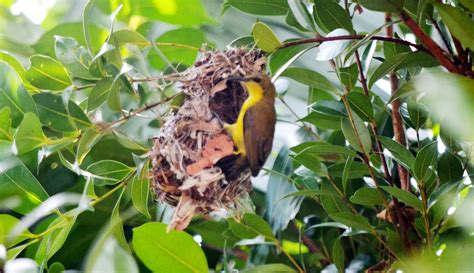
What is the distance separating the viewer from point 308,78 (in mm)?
1053

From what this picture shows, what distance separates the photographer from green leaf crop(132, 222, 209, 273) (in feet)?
3.40

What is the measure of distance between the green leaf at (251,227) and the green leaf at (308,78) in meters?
0.31

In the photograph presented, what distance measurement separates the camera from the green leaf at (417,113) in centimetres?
114

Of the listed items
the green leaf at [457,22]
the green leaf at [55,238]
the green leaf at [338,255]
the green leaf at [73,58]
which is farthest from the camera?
the green leaf at [338,255]

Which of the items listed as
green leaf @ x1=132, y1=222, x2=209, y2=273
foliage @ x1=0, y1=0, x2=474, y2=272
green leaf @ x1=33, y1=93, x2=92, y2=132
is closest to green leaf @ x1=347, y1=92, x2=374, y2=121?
foliage @ x1=0, y1=0, x2=474, y2=272

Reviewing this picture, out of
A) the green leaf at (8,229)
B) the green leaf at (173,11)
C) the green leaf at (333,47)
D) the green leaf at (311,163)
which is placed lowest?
the green leaf at (8,229)

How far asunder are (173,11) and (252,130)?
14.7 inches

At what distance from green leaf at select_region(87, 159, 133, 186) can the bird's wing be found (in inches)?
8.0

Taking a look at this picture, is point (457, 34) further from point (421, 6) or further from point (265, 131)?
point (265, 131)

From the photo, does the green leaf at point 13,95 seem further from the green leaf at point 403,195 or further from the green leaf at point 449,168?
the green leaf at point 449,168

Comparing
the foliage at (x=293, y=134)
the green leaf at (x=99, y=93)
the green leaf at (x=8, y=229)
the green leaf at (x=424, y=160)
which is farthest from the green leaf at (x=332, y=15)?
the green leaf at (x=8, y=229)

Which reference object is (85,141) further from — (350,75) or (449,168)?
(449,168)

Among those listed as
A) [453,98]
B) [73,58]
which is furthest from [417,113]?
[73,58]

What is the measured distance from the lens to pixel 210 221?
1.59 meters
